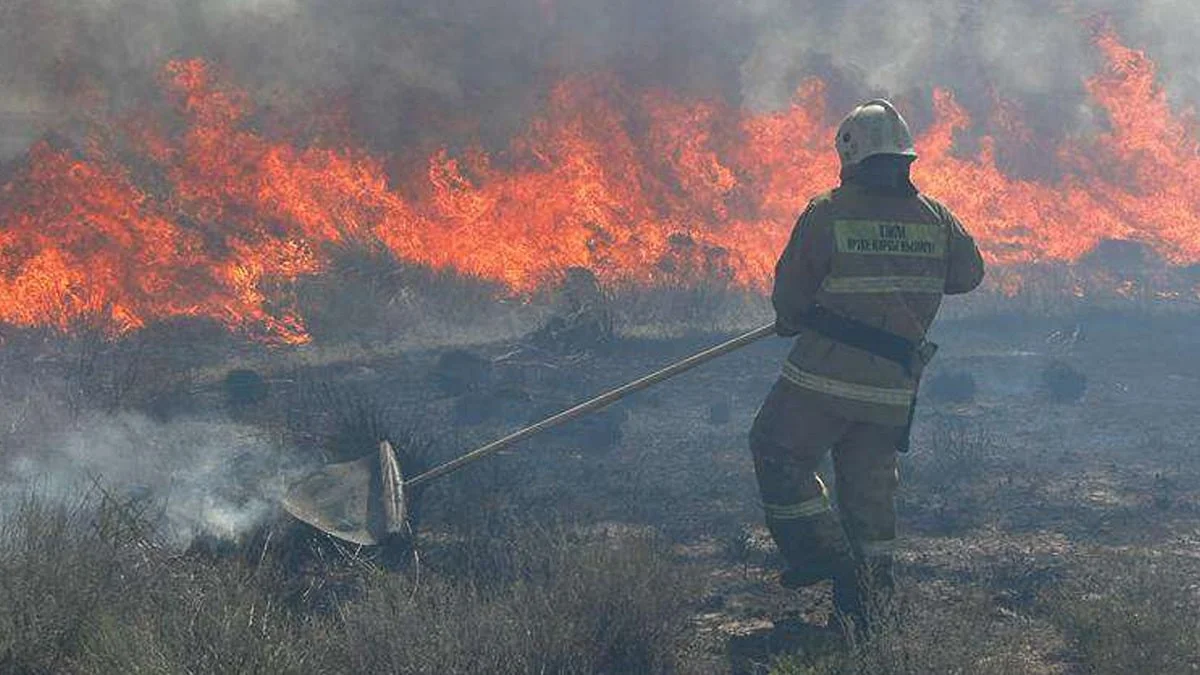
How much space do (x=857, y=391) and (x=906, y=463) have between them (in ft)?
12.4

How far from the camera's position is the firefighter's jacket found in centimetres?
445

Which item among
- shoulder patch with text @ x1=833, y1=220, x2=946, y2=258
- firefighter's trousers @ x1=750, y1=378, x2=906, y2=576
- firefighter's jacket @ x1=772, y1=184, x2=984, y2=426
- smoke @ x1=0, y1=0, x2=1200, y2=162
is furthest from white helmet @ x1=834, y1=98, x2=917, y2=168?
smoke @ x1=0, y1=0, x2=1200, y2=162

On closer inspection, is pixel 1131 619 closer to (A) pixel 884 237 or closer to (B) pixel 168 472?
(A) pixel 884 237

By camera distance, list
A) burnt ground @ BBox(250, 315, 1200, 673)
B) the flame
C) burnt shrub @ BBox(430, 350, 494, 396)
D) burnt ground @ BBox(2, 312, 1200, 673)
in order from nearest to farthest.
Result: burnt ground @ BBox(2, 312, 1200, 673)
burnt ground @ BBox(250, 315, 1200, 673)
burnt shrub @ BBox(430, 350, 494, 396)
the flame

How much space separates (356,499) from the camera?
17.6 feet

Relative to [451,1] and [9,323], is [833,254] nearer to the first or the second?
[9,323]

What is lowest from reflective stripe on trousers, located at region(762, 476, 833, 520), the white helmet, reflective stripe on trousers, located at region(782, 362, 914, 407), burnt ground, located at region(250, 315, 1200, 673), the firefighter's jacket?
burnt ground, located at region(250, 315, 1200, 673)

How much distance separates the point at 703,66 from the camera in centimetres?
1500

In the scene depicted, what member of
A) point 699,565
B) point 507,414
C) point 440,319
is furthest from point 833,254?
point 440,319

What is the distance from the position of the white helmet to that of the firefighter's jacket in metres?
0.18

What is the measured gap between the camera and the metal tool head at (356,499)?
499 centimetres

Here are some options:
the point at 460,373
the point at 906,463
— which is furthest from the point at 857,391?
the point at 460,373

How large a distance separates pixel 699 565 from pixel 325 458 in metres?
2.58

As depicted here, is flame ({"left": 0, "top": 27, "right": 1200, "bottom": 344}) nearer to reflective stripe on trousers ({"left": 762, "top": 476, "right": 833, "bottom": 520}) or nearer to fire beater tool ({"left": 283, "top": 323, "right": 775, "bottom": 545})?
fire beater tool ({"left": 283, "top": 323, "right": 775, "bottom": 545})
